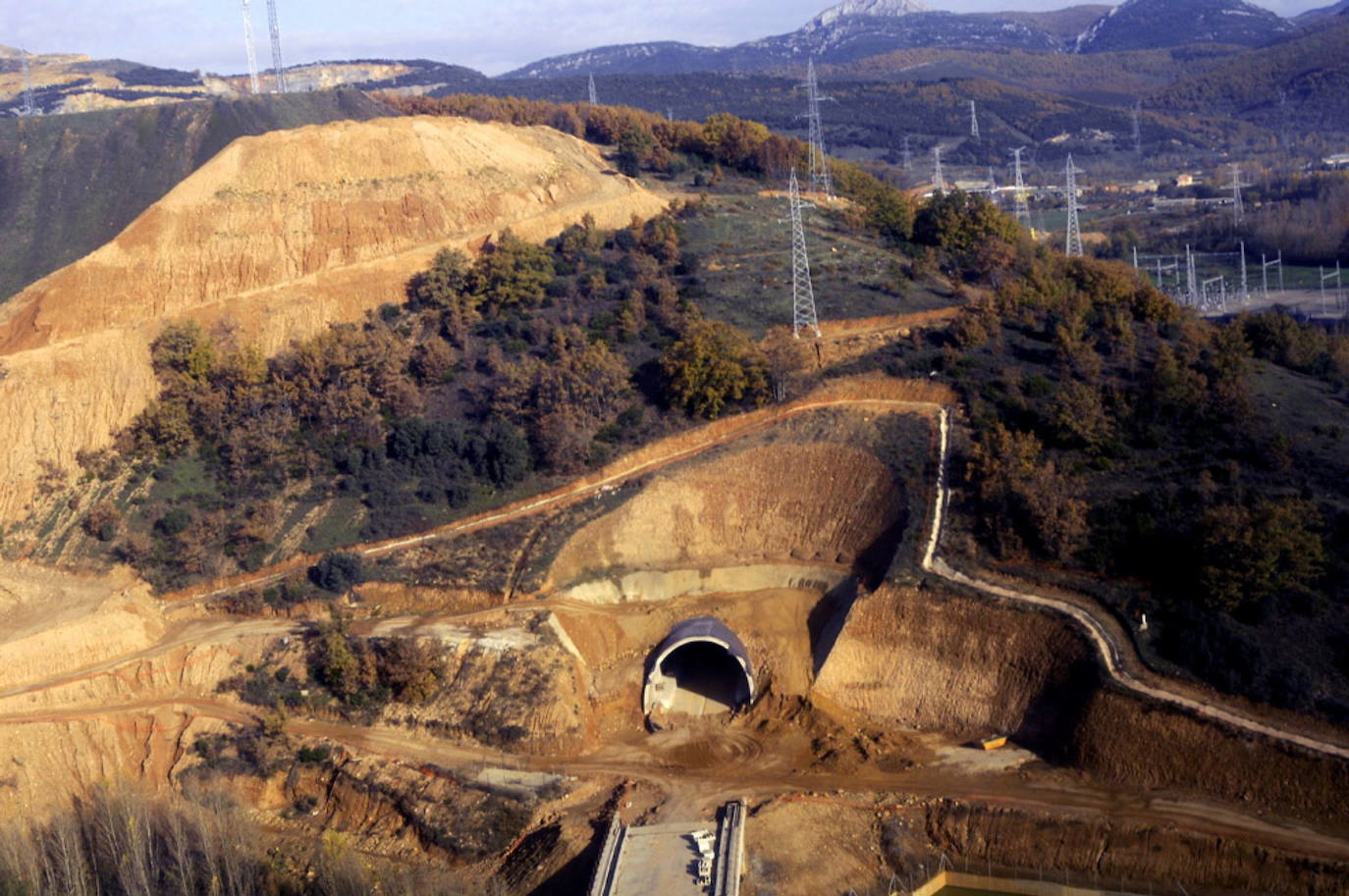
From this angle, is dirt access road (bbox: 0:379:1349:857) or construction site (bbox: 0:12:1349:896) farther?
construction site (bbox: 0:12:1349:896)

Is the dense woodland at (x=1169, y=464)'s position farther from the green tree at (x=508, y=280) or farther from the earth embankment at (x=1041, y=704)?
the green tree at (x=508, y=280)

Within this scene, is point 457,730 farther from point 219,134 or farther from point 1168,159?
point 1168,159

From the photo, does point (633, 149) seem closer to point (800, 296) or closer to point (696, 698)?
point (800, 296)

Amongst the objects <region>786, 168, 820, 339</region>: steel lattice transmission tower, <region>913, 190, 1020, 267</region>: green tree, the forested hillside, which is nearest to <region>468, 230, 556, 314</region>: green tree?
<region>786, 168, 820, 339</region>: steel lattice transmission tower

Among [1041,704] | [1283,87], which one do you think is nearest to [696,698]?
[1041,704]

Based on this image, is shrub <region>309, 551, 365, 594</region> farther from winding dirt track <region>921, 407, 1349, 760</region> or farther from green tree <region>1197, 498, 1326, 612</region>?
green tree <region>1197, 498, 1326, 612</region>

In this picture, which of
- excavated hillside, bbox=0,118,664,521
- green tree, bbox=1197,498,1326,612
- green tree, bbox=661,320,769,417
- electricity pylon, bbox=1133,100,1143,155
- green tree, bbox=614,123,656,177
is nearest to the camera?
green tree, bbox=1197,498,1326,612
